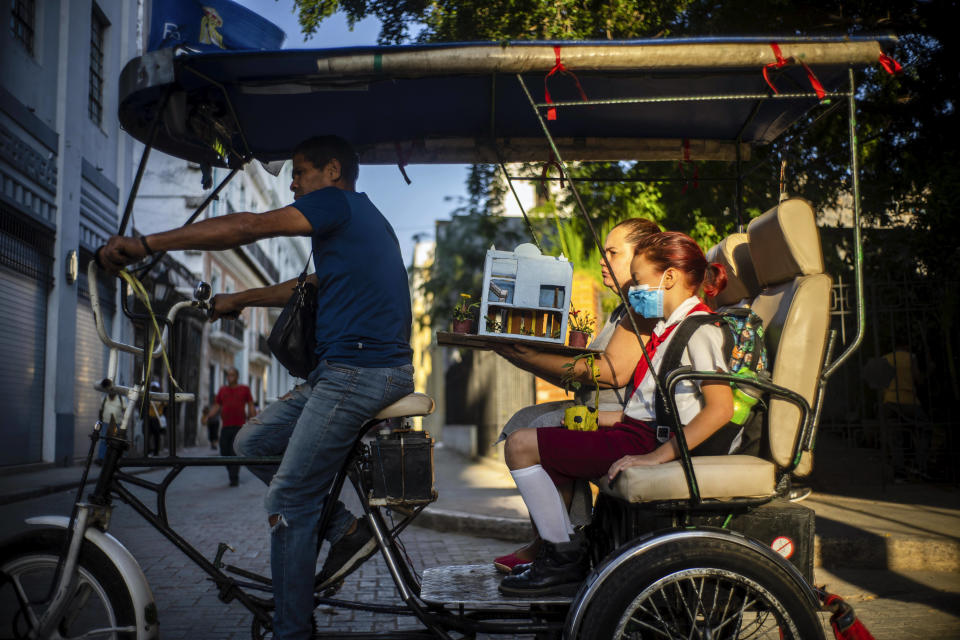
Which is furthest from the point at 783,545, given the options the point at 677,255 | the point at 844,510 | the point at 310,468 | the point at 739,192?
the point at 844,510

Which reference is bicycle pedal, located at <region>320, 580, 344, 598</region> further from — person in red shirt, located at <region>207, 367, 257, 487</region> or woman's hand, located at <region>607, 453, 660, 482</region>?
person in red shirt, located at <region>207, 367, 257, 487</region>

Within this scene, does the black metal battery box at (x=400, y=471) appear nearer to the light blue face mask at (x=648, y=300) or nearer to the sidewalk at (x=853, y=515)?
the light blue face mask at (x=648, y=300)

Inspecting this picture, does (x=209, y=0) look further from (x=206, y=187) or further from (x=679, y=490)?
(x=679, y=490)

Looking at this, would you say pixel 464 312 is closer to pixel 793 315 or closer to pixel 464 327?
pixel 464 327

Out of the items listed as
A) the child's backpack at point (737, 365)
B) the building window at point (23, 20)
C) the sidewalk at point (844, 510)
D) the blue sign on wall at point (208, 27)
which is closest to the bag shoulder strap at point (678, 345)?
the child's backpack at point (737, 365)

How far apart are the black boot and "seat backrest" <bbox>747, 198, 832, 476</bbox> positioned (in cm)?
80

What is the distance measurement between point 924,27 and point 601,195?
4248 mm

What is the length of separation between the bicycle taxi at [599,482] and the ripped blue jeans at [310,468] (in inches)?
3.8

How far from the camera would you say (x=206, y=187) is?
373 cm

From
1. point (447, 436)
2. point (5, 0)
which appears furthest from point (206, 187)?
point (447, 436)

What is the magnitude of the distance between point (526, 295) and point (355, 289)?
2.29ft

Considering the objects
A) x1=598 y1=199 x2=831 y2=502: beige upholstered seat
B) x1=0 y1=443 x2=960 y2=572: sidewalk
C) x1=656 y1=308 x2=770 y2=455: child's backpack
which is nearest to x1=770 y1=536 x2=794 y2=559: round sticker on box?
x1=598 y1=199 x2=831 y2=502: beige upholstered seat

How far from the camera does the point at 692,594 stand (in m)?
2.71

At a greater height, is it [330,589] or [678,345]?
[678,345]
